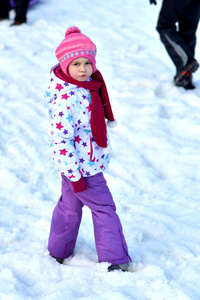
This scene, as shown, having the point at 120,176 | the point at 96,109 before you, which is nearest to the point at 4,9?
the point at 120,176

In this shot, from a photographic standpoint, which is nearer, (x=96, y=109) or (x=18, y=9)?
(x=96, y=109)

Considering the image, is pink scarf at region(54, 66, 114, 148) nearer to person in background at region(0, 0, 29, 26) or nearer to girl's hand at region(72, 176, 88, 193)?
girl's hand at region(72, 176, 88, 193)

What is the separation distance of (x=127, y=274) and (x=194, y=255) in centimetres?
51

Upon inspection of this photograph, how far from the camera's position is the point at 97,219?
245 centimetres

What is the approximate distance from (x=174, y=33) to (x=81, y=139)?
10.6ft

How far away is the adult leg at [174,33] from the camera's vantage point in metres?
4.95

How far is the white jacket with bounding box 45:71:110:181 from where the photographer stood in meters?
2.19

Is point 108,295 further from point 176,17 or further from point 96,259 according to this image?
point 176,17

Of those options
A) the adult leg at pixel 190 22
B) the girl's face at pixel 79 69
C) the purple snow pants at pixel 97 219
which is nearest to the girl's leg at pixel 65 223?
the purple snow pants at pixel 97 219

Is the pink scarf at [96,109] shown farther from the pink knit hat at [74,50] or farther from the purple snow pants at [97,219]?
the purple snow pants at [97,219]

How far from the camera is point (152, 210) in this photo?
3209mm

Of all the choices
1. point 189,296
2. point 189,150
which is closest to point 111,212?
point 189,296

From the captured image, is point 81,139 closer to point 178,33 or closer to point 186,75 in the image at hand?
point 186,75

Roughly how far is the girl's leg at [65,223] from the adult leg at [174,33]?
122 inches
